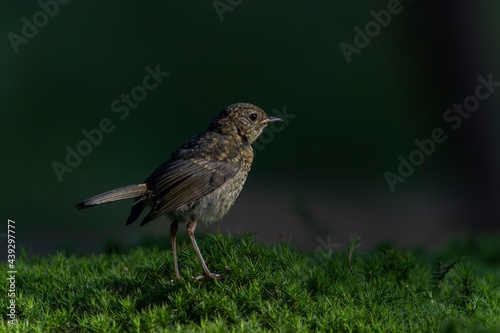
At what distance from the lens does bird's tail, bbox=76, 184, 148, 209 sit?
5242 mm

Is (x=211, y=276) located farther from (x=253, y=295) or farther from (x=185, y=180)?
(x=185, y=180)

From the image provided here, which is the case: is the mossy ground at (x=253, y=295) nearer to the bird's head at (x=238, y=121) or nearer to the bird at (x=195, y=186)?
the bird at (x=195, y=186)

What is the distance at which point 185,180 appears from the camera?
590 centimetres

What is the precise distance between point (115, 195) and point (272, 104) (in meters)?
9.03

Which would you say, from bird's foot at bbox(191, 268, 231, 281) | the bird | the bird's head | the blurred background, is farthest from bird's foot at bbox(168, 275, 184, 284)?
the blurred background

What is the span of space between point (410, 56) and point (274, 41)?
381 centimetres

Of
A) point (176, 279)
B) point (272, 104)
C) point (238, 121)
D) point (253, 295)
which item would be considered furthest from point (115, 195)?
point (272, 104)

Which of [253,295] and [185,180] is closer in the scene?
[253,295]

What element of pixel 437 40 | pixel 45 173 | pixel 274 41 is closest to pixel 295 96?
pixel 274 41

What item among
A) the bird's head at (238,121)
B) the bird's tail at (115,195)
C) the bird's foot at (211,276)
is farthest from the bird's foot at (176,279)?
the bird's head at (238,121)

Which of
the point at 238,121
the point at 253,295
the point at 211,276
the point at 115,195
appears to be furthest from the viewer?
the point at 238,121

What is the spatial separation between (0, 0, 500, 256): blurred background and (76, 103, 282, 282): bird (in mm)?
4897

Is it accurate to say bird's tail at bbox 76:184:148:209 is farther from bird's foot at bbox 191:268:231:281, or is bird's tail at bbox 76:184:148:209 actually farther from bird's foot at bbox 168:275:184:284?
bird's foot at bbox 191:268:231:281

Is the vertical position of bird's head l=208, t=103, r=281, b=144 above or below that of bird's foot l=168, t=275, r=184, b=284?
above
